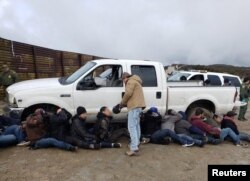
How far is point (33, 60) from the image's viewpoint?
50.4ft

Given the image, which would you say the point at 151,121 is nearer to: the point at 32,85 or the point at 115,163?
the point at 115,163

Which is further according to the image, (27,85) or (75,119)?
(27,85)

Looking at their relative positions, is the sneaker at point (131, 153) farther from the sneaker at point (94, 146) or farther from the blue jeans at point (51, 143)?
the blue jeans at point (51, 143)

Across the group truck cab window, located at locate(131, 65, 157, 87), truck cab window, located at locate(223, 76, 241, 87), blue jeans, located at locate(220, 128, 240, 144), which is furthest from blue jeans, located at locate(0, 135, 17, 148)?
truck cab window, located at locate(223, 76, 241, 87)

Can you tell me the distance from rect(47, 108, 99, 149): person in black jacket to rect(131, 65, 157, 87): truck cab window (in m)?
2.20

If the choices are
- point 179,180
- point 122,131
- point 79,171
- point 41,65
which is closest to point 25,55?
point 41,65

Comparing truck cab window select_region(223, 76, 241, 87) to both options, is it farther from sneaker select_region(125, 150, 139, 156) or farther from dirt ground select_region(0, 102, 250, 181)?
sneaker select_region(125, 150, 139, 156)

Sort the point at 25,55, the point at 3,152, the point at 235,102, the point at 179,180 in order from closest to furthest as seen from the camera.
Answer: the point at 179,180
the point at 3,152
the point at 235,102
the point at 25,55

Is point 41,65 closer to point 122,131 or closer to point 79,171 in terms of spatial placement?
point 122,131

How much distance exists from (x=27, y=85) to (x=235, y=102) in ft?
18.7

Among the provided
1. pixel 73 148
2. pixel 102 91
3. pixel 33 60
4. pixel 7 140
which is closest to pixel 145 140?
pixel 102 91

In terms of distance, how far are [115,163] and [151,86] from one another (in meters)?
2.67

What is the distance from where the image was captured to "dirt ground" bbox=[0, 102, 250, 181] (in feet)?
18.4

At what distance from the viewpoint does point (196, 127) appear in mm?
8109
